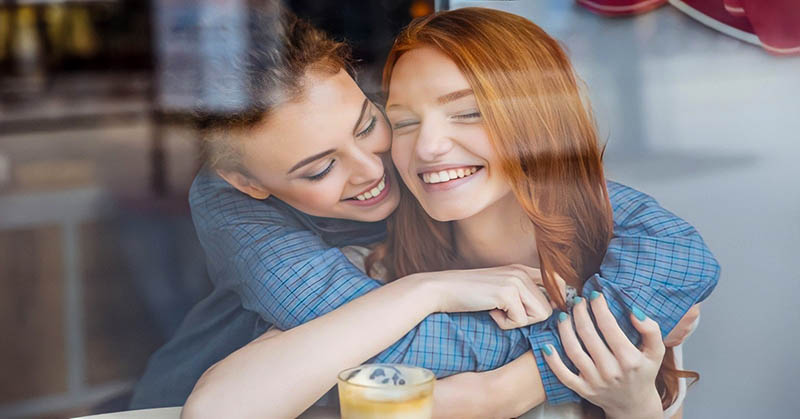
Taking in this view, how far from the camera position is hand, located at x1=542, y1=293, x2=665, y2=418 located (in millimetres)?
2135

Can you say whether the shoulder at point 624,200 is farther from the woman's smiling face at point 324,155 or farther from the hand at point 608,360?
the woman's smiling face at point 324,155

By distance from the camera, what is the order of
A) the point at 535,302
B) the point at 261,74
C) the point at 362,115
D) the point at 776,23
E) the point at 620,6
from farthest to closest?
the point at 776,23 < the point at 620,6 < the point at 535,302 < the point at 362,115 < the point at 261,74

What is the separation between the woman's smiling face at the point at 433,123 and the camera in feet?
6.73

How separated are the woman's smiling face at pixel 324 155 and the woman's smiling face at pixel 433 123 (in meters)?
0.05

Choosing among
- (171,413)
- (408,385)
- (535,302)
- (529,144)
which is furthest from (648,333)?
(171,413)

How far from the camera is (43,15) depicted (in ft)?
5.95

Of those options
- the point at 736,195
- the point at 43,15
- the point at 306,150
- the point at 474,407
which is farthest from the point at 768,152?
the point at 43,15

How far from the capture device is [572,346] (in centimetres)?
213

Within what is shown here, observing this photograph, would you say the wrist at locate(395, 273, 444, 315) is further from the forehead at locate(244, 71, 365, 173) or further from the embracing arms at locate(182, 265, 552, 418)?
the forehead at locate(244, 71, 365, 173)

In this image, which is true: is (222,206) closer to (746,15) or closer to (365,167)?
(365,167)

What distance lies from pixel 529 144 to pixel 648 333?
1.88 ft

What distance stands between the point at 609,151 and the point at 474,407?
0.74m

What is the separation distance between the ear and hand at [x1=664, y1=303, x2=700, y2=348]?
1.11 meters

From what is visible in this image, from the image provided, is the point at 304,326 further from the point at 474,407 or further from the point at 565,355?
the point at 565,355
